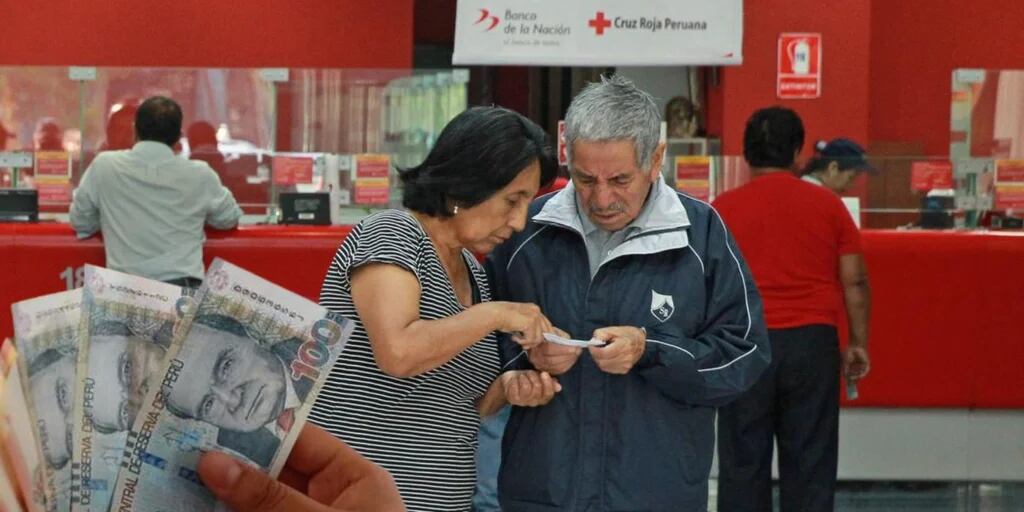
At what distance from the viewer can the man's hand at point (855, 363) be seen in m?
4.82

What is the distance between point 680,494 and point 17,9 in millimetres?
8984

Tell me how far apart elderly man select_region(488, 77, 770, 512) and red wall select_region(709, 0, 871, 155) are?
8344mm

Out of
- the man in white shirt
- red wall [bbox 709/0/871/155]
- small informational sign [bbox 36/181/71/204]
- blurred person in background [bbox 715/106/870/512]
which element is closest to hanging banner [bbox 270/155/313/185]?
small informational sign [bbox 36/181/71/204]

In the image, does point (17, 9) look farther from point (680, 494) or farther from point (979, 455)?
point (680, 494)

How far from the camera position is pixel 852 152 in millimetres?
6133

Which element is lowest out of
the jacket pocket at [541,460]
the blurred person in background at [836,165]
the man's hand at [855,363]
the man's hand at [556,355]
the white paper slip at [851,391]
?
the white paper slip at [851,391]

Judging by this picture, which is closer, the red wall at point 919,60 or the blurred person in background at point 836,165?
the blurred person in background at point 836,165

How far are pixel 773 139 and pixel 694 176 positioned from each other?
2.30 m

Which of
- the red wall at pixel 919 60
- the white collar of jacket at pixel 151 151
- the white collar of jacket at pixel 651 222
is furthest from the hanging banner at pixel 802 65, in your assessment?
the white collar of jacket at pixel 651 222

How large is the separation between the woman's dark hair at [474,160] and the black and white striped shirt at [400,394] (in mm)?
60

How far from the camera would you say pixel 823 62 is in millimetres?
10805

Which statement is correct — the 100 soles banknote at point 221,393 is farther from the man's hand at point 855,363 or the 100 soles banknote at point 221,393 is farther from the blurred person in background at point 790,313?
the man's hand at point 855,363

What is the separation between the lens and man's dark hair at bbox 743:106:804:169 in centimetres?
459

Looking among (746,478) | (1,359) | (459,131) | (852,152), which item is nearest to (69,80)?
(852,152)
